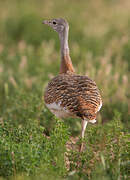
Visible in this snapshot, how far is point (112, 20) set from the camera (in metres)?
9.48

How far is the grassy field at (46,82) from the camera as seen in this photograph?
8.80ft

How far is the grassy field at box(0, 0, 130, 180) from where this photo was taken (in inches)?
106

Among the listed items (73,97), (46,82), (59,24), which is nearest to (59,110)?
(73,97)

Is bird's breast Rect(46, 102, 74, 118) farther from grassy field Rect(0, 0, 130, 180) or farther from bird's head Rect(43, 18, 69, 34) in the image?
bird's head Rect(43, 18, 69, 34)

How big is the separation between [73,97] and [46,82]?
205 centimetres

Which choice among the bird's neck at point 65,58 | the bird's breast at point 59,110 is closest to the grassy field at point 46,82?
the bird's breast at point 59,110

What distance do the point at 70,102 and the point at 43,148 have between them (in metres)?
0.60

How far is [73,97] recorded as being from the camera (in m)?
3.33

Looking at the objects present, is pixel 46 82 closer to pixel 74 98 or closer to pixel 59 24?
pixel 59 24

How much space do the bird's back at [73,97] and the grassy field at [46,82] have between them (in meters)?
0.14

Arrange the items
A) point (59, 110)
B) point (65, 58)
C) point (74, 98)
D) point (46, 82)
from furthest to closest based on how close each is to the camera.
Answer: point (46, 82) → point (65, 58) → point (59, 110) → point (74, 98)

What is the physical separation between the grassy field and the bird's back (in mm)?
136

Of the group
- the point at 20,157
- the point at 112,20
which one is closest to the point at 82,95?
the point at 20,157

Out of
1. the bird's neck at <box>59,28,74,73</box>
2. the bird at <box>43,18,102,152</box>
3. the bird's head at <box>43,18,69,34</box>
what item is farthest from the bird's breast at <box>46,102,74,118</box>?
the bird's head at <box>43,18,69,34</box>
